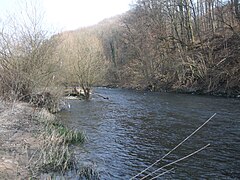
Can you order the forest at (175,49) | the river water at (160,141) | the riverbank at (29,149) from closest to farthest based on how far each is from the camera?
the riverbank at (29,149) → the river water at (160,141) → the forest at (175,49)

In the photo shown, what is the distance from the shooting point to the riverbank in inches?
281

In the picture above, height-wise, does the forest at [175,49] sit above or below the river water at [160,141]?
above

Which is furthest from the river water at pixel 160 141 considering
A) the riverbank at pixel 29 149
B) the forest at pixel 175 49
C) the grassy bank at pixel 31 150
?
the forest at pixel 175 49

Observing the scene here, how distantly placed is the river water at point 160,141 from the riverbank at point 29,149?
84 cm

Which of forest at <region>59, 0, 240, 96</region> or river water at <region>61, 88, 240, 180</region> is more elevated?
forest at <region>59, 0, 240, 96</region>

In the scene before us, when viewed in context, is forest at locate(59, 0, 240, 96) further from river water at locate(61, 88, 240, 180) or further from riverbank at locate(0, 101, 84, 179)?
riverbank at locate(0, 101, 84, 179)

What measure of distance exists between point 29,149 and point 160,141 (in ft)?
17.1

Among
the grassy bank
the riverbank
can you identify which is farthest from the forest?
the grassy bank

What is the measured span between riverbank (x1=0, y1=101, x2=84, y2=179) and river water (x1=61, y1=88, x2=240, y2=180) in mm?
844

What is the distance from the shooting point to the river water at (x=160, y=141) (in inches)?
338

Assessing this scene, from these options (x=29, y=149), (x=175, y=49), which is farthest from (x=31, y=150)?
(x=175, y=49)

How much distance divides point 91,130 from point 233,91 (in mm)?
16615

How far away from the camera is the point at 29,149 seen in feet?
29.4

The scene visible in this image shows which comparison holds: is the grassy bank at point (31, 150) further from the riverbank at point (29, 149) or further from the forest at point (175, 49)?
the forest at point (175, 49)
